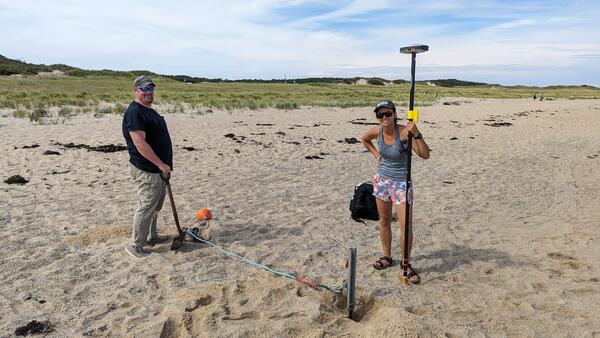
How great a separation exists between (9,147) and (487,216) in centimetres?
1119

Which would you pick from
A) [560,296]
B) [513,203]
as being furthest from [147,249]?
[513,203]

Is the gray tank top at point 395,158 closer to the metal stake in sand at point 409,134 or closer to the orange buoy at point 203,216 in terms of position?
the metal stake in sand at point 409,134

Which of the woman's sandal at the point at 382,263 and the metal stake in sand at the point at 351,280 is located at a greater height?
the metal stake in sand at the point at 351,280

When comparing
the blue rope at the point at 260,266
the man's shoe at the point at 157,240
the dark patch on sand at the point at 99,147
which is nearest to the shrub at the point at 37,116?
the dark patch on sand at the point at 99,147

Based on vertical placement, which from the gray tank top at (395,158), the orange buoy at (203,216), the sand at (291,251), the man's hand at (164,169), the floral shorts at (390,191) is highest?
the gray tank top at (395,158)

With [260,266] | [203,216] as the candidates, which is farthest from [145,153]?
[203,216]

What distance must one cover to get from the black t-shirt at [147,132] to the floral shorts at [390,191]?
2212mm

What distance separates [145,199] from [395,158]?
8.59 feet

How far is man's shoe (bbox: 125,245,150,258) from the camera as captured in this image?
16.4ft

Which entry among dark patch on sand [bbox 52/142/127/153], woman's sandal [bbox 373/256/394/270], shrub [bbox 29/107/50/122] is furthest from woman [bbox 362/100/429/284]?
shrub [bbox 29/107/50/122]

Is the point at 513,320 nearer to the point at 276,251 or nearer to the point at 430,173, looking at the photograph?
the point at 276,251

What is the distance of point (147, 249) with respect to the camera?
17.1 feet

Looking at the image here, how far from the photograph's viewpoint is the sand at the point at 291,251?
3.83 meters

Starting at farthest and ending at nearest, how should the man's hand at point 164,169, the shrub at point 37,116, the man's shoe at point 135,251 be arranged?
the shrub at point 37,116 < the man's shoe at point 135,251 < the man's hand at point 164,169
